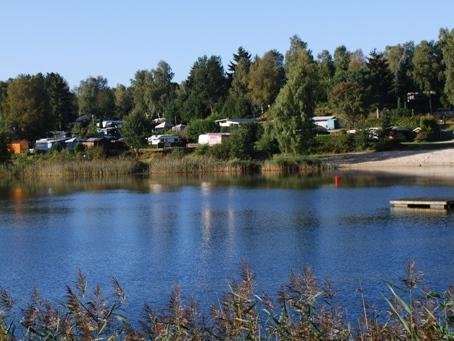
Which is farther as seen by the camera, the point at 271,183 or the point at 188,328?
the point at 271,183

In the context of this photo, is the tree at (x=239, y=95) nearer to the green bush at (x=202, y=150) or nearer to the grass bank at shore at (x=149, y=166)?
the green bush at (x=202, y=150)

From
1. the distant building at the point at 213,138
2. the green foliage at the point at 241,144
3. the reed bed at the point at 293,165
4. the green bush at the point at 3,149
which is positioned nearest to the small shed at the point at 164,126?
the distant building at the point at 213,138

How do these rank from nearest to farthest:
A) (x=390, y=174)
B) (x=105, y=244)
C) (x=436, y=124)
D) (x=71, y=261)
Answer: (x=71, y=261)
(x=105, y=244)
(x=390, y=174)
(x=436, y=124)

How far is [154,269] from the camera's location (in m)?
24.6

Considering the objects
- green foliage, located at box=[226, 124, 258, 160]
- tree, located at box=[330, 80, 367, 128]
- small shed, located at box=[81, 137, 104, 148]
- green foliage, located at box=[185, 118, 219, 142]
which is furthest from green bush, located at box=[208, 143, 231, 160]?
small shed, located at box=[81, 137, 104, 148]

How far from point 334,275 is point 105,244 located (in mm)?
12280

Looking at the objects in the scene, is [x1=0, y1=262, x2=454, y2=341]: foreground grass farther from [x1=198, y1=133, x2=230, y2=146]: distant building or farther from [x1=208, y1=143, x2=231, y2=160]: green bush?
[x1=198, y1=133, x2=230, y2=146]: distant building

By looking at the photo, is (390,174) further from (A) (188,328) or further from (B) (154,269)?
(A) (188,328)

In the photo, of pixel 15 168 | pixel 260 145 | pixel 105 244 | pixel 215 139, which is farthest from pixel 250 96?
pixel 105 244

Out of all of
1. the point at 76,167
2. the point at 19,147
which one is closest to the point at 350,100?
the point at 76,167

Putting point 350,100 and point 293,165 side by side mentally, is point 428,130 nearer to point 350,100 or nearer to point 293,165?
point 350,100

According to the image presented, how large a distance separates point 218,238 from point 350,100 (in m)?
56.7

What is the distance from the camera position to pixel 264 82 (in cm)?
10406

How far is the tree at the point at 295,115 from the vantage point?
2904 inches
